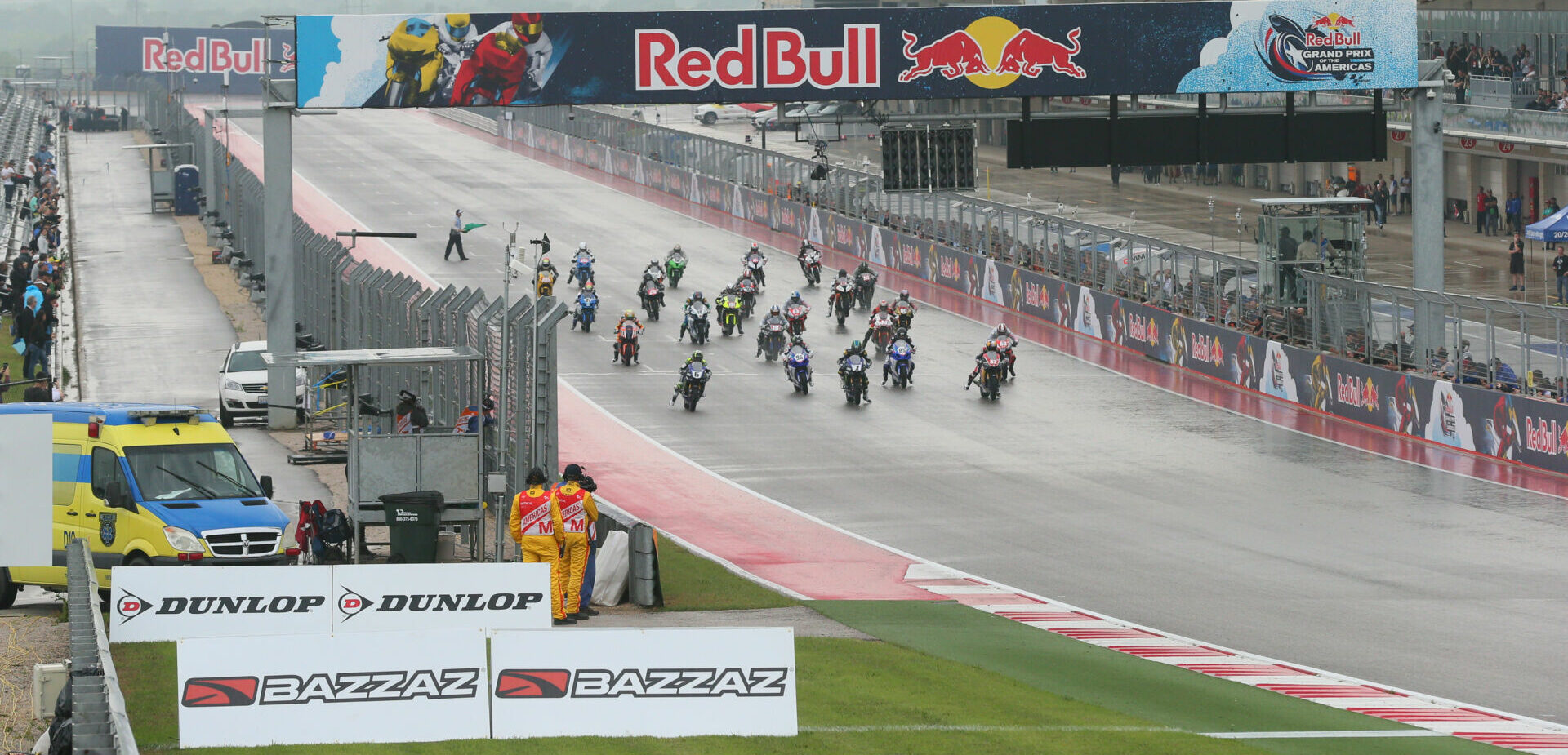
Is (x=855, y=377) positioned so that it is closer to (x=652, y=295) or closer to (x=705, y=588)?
(x=652, y=295)

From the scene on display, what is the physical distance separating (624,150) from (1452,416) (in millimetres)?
50890

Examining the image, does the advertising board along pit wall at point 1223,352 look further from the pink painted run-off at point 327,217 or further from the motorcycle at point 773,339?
the pink painted run-off at point 327,217

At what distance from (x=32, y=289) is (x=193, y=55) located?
104018 millimetres

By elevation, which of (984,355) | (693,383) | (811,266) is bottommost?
(693,383)

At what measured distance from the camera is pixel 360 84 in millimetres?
33219

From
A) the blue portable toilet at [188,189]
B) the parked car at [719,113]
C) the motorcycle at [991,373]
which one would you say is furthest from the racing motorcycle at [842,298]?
the parked car at [719,113]

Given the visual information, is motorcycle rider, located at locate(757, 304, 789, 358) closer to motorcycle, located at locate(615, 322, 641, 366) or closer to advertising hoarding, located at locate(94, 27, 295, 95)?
motorcycle, located at locate(615, 322, 641, 366)

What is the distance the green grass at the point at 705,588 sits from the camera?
2205 cm

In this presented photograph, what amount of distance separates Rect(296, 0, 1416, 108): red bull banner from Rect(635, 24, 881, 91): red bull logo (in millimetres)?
21

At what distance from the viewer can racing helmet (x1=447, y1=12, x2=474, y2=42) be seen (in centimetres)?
3338

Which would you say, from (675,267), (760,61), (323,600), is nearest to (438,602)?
(323,600)

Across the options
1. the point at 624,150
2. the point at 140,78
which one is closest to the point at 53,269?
the point at 624,150

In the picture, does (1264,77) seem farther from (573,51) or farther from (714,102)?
(573,51)

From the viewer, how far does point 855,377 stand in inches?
1558
